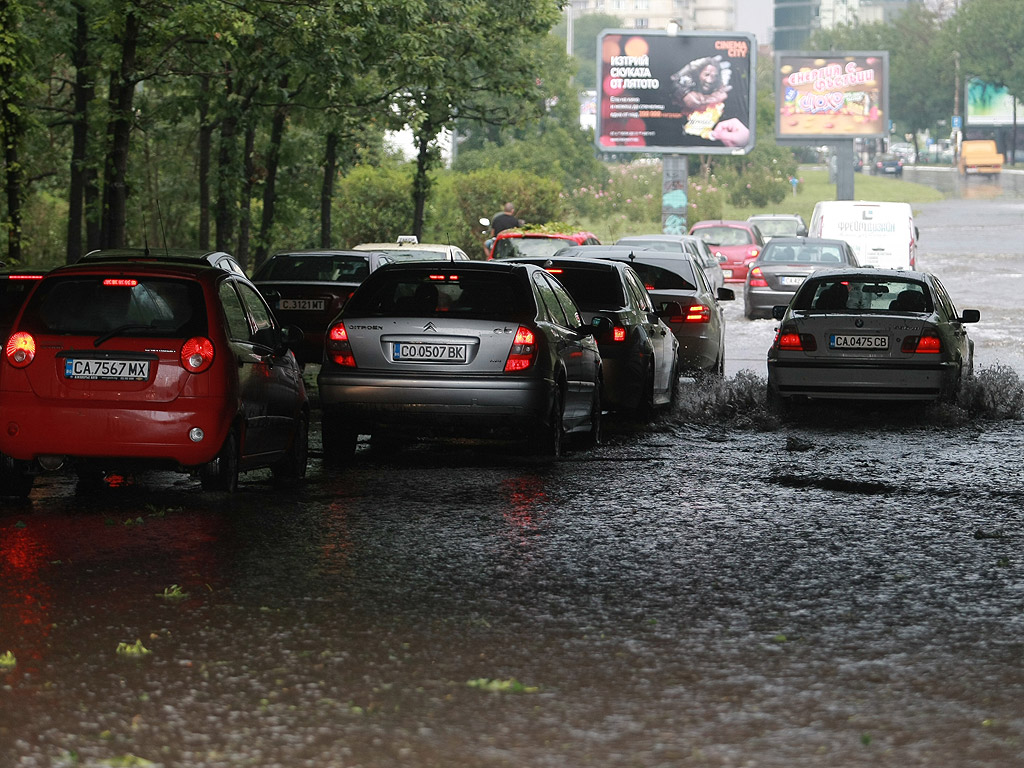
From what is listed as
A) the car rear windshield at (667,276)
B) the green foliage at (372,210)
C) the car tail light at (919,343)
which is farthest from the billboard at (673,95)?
the car tail light at (919,343)

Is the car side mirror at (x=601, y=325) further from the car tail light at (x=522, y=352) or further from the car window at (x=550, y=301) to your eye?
the car tail light at (x=522, y=352)

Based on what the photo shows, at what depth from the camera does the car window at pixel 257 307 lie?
1166 cm

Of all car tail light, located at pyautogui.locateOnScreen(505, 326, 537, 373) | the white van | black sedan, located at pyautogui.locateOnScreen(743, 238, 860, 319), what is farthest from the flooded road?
the white van

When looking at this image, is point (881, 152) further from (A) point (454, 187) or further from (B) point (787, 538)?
(B) point (787, 538)

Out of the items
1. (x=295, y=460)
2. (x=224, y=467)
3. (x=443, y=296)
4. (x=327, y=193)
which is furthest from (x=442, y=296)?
(x=327, y=193)

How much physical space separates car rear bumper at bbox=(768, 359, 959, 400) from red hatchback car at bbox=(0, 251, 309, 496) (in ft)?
23.3

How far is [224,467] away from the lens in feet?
35.1

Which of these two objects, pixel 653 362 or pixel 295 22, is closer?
pixel 653 362

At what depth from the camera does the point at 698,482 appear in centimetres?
1223

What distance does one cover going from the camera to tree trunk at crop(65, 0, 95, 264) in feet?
83.7

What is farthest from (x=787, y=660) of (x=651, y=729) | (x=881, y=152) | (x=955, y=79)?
(x=881, y=152)

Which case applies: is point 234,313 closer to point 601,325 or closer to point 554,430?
point 554,430

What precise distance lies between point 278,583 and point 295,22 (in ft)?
55.4

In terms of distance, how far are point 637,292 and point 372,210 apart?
2993 cm
